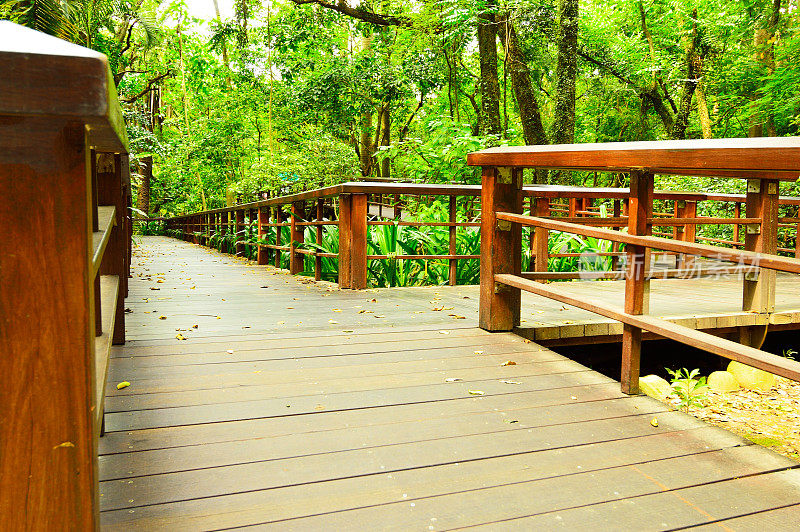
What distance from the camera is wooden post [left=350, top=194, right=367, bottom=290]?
17.5ft

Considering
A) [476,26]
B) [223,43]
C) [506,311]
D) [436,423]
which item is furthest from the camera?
[223,43]

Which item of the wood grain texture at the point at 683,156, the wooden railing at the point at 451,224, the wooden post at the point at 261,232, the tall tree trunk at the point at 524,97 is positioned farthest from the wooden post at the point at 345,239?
the tall tree trunk at the point at 524,97

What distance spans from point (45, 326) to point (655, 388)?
3403mm

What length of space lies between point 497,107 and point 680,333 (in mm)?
8086

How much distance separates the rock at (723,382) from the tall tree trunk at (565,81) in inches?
210

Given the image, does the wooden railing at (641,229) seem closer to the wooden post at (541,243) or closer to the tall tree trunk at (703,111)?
the wooden post at (541,243)

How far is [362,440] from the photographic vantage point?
2105 millimetres

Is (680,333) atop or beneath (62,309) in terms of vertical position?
beneath

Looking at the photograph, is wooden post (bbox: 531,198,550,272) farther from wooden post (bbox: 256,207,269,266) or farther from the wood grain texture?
wooden post (bbox: 256,207,269,266)

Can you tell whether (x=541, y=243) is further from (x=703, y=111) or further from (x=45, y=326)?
(x=703, y=111)

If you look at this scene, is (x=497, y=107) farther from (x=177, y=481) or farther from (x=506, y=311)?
(x=177, y=481)

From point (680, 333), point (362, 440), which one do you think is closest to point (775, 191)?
point (680, 333)

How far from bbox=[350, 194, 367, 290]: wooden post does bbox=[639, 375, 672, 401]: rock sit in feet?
8.21

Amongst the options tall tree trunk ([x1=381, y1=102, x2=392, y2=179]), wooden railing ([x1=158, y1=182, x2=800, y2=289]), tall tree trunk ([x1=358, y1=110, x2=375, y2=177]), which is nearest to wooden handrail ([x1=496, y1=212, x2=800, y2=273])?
wooden railing ([x1=158, y1=182, x2=800, y2=289])
